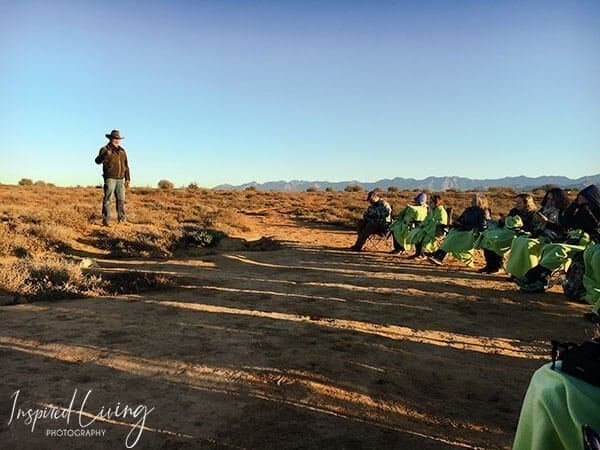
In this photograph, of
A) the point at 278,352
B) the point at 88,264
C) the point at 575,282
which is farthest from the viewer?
the point at 88,264

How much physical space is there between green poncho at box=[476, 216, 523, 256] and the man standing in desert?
8.29 m

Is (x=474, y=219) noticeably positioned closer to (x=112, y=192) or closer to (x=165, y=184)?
(x=112, y=192)

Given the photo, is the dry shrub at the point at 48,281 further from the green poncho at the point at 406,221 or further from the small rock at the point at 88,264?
the green poncho at the point at 406,221

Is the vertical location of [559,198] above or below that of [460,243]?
above

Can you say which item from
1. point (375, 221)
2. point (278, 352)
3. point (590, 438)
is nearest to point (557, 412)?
point (590, 438)

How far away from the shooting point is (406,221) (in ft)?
36.2

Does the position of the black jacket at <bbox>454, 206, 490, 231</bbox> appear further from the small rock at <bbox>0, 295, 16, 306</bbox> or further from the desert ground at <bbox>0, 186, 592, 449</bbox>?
the small rock at <bbox>0, 295, 16, 306</bbox>

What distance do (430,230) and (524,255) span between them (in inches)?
127

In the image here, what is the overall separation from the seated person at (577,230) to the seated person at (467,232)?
2317mm

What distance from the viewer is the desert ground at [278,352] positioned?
9.51 feet

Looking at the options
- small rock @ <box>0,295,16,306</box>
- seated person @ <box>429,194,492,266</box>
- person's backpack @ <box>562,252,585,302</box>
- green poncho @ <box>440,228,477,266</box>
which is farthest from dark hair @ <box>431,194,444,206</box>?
small rock @ <box>0,295,16,306</box>

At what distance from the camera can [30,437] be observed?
2695 millimetres

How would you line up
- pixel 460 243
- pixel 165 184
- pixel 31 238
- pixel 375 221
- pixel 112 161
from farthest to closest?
pixel 165 184 < pixel 375 221 < pixel 112 161 < pixel 31 238 < pixel 460 243

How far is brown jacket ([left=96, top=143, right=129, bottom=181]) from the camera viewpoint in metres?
10.8
